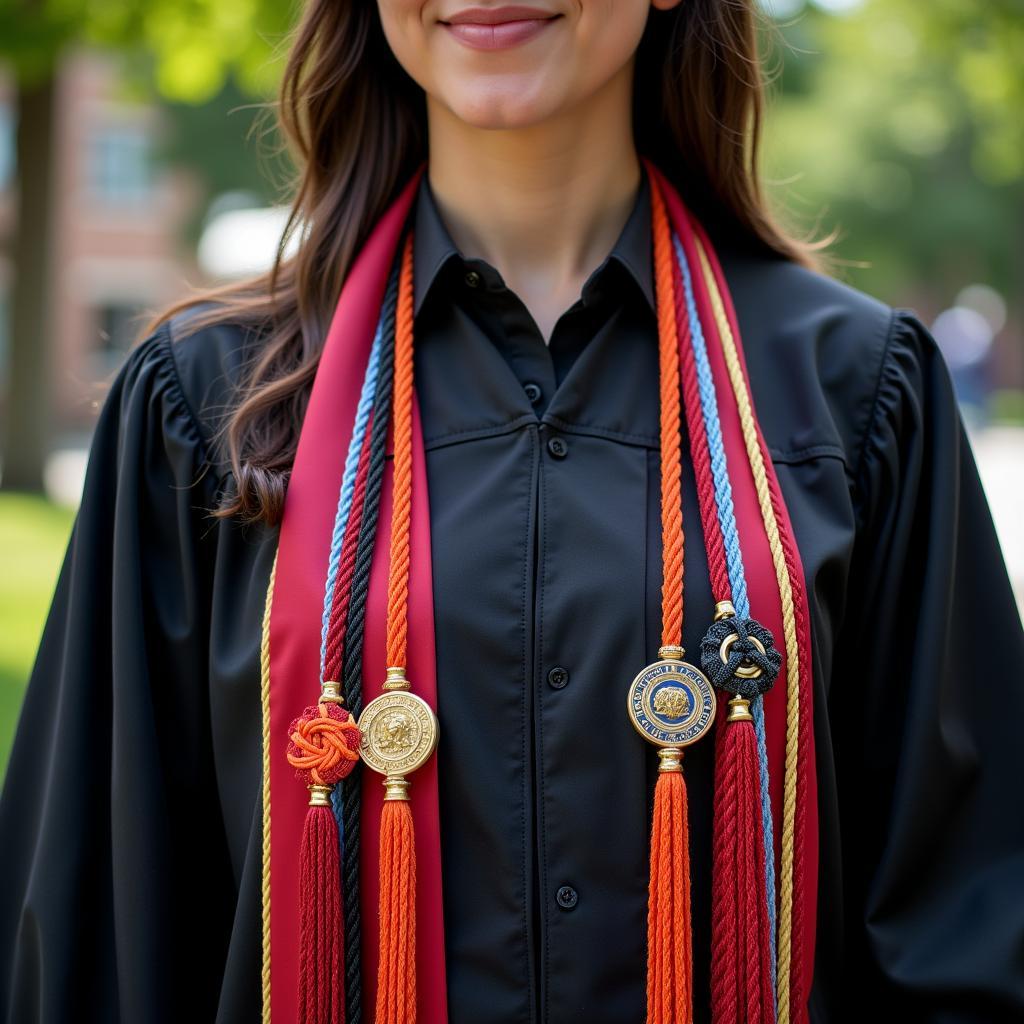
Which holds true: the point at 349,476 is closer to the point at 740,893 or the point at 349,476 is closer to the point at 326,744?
the point at 326,744

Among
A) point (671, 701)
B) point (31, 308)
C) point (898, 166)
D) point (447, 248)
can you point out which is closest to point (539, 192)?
point (447, 248)

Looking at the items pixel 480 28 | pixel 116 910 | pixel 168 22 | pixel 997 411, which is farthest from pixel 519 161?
pixel 997 411

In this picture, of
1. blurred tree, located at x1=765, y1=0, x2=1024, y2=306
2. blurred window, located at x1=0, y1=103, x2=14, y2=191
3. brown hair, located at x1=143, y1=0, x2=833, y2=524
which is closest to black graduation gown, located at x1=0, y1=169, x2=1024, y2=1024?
brown hair, located at x1=143, y1=0, x2=833, y2=524

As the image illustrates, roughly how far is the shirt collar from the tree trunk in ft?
32.5

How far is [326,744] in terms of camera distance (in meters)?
1.86

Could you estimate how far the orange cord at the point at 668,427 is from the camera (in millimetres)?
1927

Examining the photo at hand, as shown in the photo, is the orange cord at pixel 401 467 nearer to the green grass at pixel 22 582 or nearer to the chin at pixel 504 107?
the chin at pixel 504 107

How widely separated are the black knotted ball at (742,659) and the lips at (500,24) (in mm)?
867

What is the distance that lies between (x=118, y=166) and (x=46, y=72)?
868 inches

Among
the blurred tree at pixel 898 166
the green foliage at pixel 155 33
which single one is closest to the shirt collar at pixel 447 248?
the green foliage at pixel 155 33

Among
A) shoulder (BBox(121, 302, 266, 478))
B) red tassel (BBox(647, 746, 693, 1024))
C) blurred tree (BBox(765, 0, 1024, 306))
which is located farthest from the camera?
blurred tree (BBox(765, 0, 1024, 306))

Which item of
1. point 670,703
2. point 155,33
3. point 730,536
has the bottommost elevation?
point 670,703

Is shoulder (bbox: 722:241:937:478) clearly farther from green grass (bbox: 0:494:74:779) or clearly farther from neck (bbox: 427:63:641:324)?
green grass (bbox: 0:494:74:779)

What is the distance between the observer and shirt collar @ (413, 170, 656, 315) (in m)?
2.17
